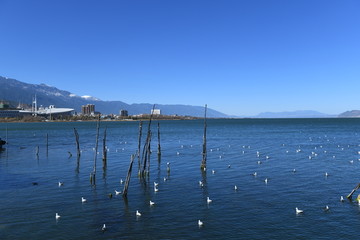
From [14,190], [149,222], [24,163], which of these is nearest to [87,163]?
[24,163]

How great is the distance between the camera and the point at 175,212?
907 inches

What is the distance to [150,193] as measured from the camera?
28516mm

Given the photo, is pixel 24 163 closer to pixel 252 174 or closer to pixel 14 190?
pixel 14 190

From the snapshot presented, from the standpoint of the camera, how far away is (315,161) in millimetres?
45438

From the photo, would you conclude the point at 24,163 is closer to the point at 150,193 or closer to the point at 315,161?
the point at 150,193

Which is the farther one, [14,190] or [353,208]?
[14,190]

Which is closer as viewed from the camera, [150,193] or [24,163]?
[150,193]

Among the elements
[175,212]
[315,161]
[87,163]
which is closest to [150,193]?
[175,212]

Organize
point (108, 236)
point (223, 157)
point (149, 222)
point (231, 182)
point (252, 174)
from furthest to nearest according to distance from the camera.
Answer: point (223, 157)
point (252, 174)
point (231, 182)
point (149, 222)
point (108, 236)

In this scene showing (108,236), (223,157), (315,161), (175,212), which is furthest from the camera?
(223,157)

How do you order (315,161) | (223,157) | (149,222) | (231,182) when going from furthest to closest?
1. (223,157)
2. (315,161)
3. (231,182)
4. (149,222)

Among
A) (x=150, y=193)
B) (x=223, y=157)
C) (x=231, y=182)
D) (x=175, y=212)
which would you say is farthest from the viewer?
(x=223, y=157)

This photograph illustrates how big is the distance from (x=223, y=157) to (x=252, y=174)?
588 inches

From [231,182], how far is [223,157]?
18.8m
